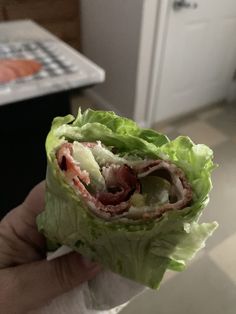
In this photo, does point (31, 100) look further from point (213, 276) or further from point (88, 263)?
point (213, 276)

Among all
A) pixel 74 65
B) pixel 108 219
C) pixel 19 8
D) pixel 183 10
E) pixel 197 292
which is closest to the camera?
pixel 108 219

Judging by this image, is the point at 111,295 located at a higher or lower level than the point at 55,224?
lower

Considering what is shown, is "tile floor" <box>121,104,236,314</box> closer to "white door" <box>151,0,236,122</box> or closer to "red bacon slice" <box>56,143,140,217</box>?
"white door" <box>151,0,236,122</box>

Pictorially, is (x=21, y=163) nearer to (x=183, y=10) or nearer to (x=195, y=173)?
(x=195, y=173)

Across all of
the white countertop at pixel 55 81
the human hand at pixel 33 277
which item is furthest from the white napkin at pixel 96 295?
the white countertop at pixel 55 81

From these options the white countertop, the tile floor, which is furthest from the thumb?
the tile floor

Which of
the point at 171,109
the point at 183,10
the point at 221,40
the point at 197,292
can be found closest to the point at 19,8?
the point at 183,10

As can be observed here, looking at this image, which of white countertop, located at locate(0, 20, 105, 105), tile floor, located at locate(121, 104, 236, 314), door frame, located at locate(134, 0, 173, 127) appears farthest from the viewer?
door frame, located at locate(134, 0, 173, 127)
